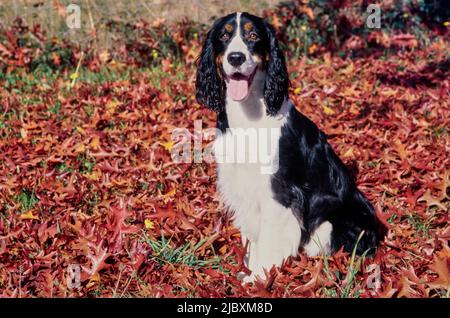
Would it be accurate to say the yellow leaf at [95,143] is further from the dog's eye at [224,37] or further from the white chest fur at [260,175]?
the dog's eye at [224,37]

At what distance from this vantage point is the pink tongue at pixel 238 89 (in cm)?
308

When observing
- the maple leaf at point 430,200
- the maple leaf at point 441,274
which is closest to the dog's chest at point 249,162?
the maple leaf at point 441,274

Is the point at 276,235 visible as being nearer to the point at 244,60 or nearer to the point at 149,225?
the point at 149,225

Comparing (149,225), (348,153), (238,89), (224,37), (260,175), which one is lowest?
(149,225)

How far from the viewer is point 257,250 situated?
3.23 m

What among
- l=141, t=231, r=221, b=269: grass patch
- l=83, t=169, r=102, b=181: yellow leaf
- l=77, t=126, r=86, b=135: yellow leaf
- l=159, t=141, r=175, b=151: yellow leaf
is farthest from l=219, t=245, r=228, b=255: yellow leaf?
l=77, t=126, r=86, b=135: yellow leaf

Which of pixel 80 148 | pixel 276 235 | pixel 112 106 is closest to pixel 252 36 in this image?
pixel 276 235

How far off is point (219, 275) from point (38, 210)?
4.91 ft

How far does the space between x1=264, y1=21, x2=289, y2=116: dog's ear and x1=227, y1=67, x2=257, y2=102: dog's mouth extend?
12cm

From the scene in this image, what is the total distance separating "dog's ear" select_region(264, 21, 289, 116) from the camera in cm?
312

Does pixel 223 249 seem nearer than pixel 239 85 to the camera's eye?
No

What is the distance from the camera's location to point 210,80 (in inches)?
133

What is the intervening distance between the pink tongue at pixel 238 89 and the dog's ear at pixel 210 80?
23 cm

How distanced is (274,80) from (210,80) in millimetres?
452
